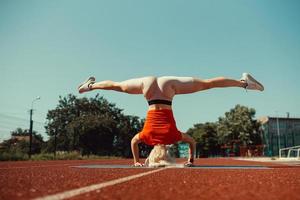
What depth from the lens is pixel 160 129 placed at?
667 centimetres

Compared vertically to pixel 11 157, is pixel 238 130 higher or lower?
higher

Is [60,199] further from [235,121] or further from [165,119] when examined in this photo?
[235,121]

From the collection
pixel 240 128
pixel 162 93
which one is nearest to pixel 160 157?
pixel 162 93

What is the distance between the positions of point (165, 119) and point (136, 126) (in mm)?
56139

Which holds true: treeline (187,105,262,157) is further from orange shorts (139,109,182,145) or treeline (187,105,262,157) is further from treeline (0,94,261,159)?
orange shorts (139,109,182,145)

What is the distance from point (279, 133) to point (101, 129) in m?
38.0

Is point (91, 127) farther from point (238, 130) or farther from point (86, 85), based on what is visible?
point (86, 85)

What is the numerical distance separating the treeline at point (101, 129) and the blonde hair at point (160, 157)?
44938 mm

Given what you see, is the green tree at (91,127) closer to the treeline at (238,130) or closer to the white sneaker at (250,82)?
the treeline at (238,130)

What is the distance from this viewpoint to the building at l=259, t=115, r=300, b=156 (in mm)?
65375

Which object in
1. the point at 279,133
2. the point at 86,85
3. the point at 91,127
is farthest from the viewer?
the point at 279,133

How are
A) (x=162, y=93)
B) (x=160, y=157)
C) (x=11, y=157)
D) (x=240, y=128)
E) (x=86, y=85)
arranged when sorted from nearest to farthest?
(x=160, y=157)
(x=162, y=93)
(x=86, y=85)
(x=11, y=157)
(x=240, y=128)

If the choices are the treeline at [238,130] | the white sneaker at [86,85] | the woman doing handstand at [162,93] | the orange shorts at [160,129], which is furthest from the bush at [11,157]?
the treeline at [238,130]

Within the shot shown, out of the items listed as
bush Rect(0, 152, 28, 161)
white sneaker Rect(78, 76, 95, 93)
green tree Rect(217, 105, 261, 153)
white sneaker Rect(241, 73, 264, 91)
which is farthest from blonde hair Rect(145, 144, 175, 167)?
green tree Rect(217, 105, 261, 153)
